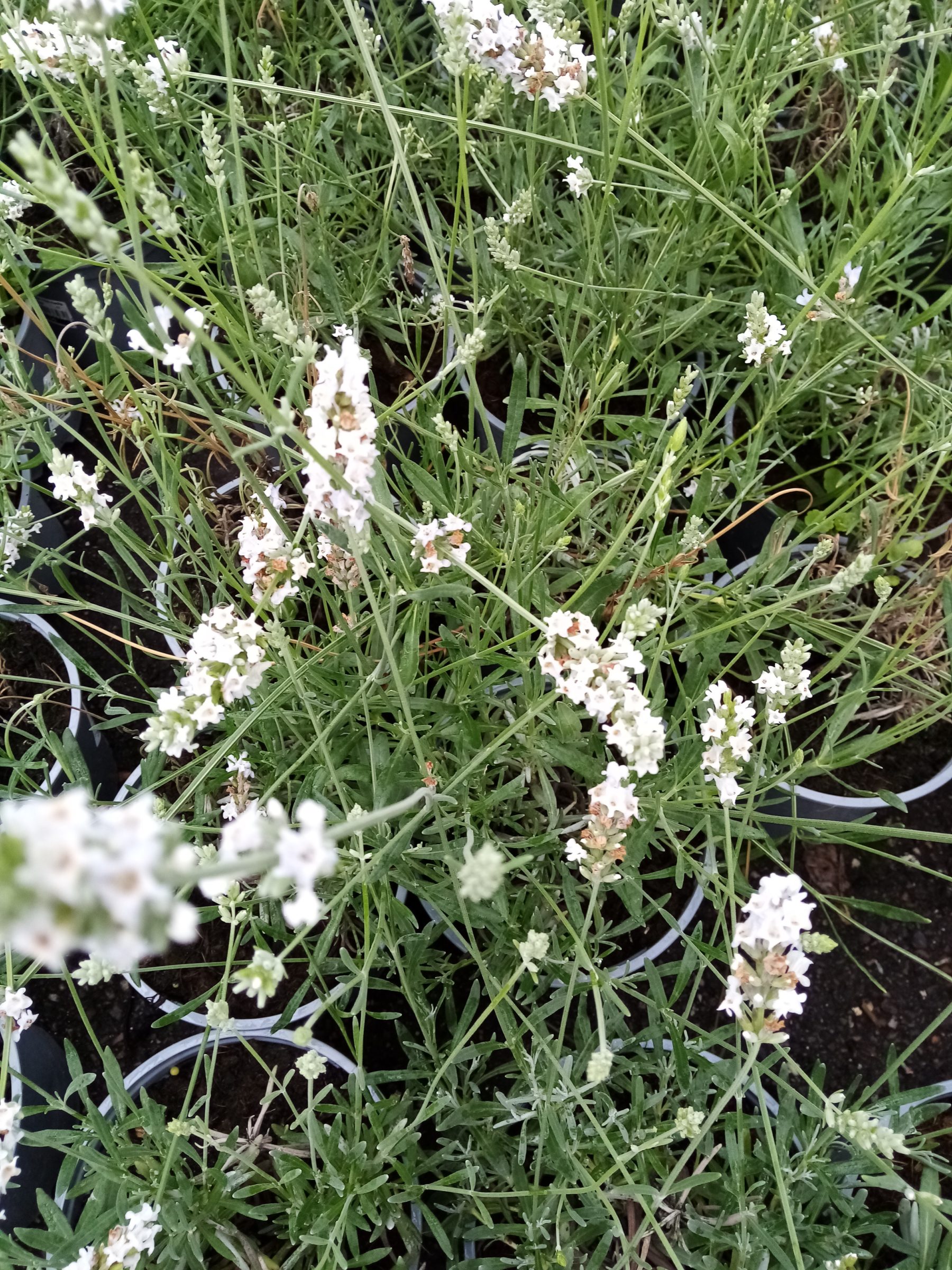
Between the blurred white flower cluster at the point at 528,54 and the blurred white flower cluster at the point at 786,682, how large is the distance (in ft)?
2.77

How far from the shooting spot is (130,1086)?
46.1 inches

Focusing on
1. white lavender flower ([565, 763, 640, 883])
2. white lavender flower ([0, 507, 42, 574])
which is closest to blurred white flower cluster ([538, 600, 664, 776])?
white lavender flower ([565, 763, 640, 883])

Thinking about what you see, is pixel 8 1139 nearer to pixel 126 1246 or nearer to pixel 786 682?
pixel 126 1246

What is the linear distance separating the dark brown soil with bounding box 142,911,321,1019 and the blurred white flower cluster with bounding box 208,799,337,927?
0.93 meters

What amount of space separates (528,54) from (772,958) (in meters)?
1.23

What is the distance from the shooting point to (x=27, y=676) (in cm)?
156

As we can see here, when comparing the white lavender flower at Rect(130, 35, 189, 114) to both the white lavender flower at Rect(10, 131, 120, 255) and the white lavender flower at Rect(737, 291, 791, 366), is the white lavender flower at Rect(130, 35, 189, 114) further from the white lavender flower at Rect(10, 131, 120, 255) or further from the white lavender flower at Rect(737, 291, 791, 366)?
the white lavender flower at Rect(737, 291, 791, 366)

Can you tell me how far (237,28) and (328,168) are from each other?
0.55m

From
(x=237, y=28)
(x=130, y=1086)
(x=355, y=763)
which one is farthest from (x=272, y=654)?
(x=237, y=28)

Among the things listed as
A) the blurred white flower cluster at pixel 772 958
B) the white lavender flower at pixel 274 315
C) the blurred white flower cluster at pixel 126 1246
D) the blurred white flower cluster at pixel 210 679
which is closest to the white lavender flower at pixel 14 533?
the blurred white flower cluster at pixel 210 679

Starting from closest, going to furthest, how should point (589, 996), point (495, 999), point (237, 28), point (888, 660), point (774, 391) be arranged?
point (495, 999) → point (888, 660) → point (589, 996) → point (774, 391) → point (237, 28)

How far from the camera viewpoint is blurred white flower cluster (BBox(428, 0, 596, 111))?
117 centimetres

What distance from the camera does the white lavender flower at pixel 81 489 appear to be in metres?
1.08

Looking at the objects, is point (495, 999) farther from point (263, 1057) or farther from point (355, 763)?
point (263, 1057)
